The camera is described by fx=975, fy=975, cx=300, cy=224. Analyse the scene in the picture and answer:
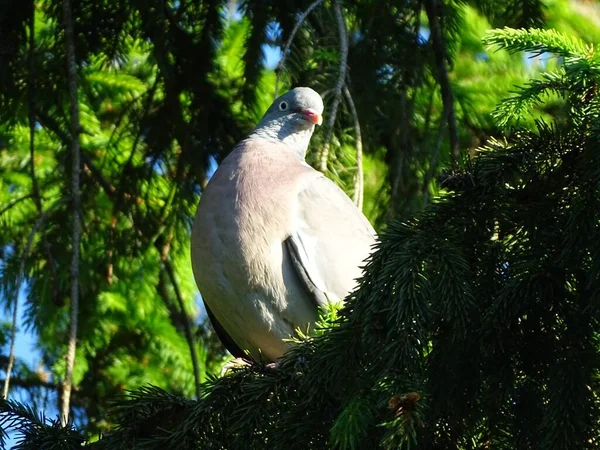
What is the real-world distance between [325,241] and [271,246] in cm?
26

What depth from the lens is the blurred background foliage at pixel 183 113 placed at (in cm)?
437

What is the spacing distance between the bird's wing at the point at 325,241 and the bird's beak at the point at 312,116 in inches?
13.6

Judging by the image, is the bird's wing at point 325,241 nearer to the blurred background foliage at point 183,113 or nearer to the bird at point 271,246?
the bird at point 271,246

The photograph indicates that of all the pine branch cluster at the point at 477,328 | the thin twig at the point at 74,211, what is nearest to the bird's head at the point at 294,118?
the thin twig at the point at 74,211

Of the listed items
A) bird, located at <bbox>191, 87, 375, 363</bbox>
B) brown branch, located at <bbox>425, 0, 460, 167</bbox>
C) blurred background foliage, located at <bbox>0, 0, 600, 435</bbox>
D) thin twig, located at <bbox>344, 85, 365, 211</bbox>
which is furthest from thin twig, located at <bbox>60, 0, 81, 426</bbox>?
brown branch, located at <bbox>425, 0, 460, 167</bbox>

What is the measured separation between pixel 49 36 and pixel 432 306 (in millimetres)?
3392

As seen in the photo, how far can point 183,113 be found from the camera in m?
4.68

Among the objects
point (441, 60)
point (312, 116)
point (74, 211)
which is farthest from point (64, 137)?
point (441, 60)

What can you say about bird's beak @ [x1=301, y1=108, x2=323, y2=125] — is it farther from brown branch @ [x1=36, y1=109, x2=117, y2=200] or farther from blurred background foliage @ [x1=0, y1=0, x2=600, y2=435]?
brown branch @ [x1=36, y1=109, x2=117, y2=200]

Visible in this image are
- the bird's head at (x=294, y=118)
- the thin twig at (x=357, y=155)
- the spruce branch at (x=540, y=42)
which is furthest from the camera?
the bird's head at (x=294, y=118)

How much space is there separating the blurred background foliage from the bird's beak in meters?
0.08

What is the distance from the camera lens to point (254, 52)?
14.4 feet

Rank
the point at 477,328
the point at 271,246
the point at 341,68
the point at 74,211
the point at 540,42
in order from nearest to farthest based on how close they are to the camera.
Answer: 1. the point at 477,328
2. the point at 540,42
3. the point at 271,246
4. the point at 74,211
5. the point at 341,68

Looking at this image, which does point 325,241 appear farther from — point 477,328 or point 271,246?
point 477,328
